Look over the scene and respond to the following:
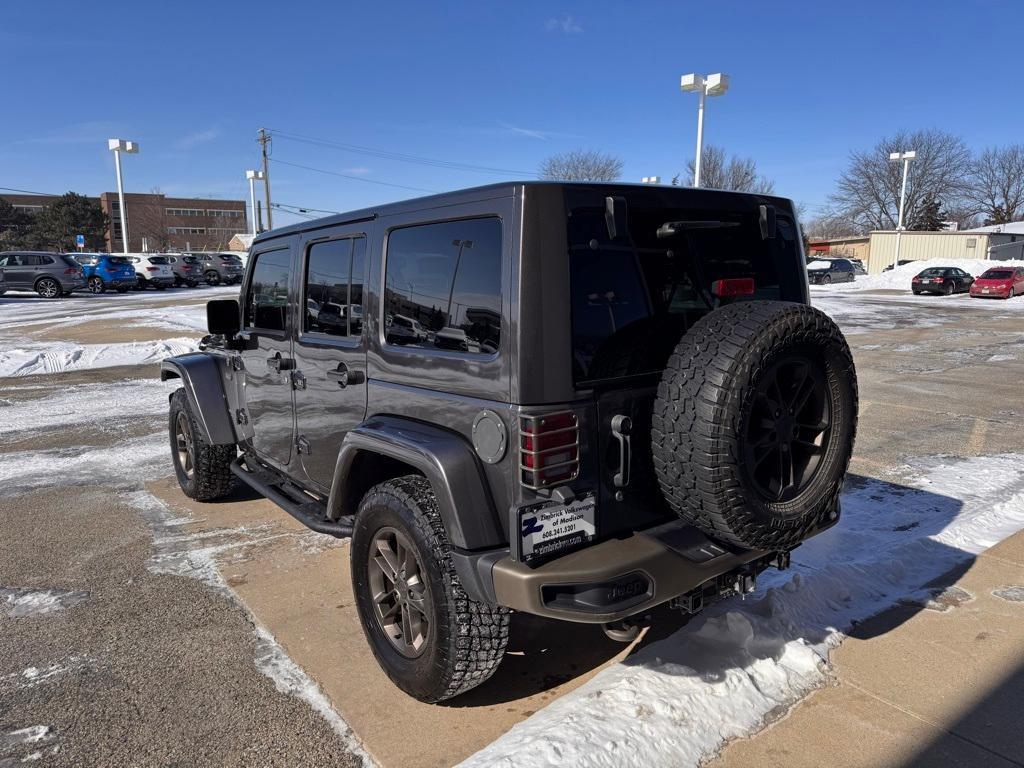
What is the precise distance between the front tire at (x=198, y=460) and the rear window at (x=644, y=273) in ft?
11.1

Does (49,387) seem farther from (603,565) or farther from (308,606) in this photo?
(603,565)

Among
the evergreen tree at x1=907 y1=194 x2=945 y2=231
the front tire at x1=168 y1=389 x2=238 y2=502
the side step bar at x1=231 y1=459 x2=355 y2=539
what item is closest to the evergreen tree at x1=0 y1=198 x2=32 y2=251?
the front tire at x1=168 y1=389 x2=238 y2=502

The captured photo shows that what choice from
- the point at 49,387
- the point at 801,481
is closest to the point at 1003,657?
the point at 801,481

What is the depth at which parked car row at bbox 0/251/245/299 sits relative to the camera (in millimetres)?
26375

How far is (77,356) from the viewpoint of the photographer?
38.4 feet

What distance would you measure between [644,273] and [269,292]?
8.19ft

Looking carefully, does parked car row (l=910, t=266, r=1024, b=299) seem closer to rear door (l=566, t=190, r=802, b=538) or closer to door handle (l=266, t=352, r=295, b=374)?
rear door (l=566, t=190, r=802, b=538)

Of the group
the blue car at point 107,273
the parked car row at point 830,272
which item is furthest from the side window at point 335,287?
the parked car row at point 830,272

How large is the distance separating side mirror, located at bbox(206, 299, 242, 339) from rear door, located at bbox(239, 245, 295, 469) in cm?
6

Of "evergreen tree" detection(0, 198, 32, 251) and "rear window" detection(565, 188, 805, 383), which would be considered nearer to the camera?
"rear window" detection(565, 188, 805, 383)

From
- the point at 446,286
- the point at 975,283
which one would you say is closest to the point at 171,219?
the point at 975,283

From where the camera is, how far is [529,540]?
2.40 m

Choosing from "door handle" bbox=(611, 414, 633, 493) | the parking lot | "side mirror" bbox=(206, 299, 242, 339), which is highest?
"side mirror" bbox=(206, 299, 242, 339)

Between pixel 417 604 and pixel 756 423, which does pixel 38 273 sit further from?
pixel 756 423
